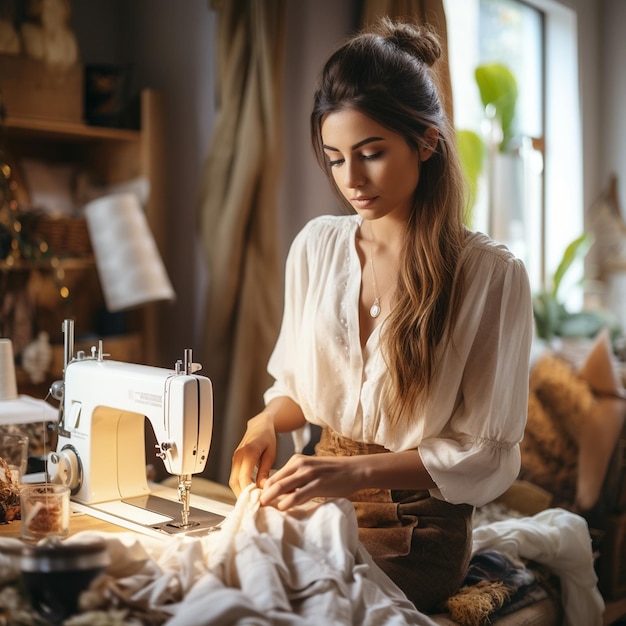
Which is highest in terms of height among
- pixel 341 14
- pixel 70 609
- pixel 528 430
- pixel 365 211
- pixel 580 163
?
pixel 341 14

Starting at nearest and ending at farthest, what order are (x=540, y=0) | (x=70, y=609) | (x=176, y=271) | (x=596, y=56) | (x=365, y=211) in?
1. (x=70, y=609)
2. (x=365, y=211)
3. (x=176, y=271)
4. (x=540, y=0)
5. (x=596, y=56)

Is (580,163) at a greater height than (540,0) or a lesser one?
lesser

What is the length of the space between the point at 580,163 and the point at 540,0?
800 mm

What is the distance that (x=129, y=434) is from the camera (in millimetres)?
1602

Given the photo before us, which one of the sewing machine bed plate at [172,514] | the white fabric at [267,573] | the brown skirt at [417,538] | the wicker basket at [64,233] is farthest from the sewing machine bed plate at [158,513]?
the wicker basket at [64,233]

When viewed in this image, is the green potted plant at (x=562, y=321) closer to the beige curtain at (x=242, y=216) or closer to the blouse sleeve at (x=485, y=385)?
the beige curtain at (x=242, y=216)

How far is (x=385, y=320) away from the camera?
158 cm

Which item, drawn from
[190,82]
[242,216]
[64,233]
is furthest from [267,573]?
[190,82]

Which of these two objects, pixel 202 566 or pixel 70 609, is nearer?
pixel 70 609

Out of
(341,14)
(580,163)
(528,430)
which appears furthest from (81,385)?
(580,163)

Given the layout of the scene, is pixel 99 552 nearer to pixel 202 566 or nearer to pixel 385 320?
pixel 202 566

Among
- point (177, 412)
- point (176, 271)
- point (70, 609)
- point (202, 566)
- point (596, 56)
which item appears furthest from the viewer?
point (596, 56)

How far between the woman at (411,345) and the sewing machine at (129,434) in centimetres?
12

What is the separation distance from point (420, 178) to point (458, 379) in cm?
37
